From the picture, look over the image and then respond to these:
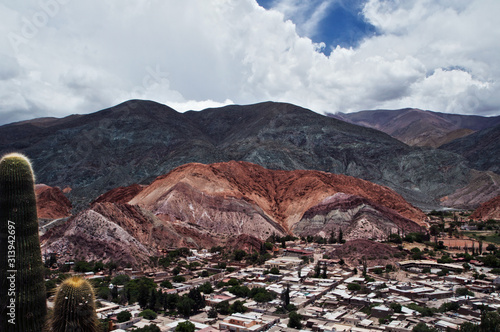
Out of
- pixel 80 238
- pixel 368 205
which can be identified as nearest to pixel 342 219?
pixel 368 205

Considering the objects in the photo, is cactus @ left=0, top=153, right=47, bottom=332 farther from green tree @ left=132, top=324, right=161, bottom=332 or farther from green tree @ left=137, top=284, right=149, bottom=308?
green tree @ left=137, top=284, right=149, bottom=308

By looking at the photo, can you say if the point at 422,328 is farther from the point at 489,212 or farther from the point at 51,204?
the point at 51,204

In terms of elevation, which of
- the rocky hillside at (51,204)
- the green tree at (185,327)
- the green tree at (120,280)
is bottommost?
the green tree at (185,327)

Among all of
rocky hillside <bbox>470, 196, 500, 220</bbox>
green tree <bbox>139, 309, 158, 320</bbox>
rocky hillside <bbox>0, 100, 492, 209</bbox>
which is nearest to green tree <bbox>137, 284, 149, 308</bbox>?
green tree <bbox>139, 309, 158, 320</bbox>

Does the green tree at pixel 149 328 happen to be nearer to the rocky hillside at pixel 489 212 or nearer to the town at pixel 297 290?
the town at pixel 297 290

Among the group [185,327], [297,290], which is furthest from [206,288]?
[185,327]

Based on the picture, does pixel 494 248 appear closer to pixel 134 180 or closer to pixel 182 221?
pixel 182 221

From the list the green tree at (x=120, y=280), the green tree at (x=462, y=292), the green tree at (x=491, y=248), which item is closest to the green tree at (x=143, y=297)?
the green tree at (x=120, y=280)
